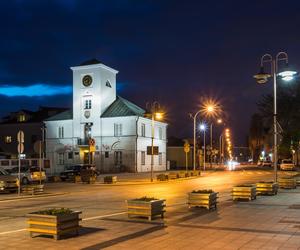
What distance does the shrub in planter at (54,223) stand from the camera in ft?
37.9

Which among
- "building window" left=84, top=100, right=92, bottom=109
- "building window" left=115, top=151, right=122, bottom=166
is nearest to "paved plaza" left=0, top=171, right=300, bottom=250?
"building window" left=115, top=151, right=122, bottom=166

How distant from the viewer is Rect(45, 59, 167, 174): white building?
2736 inches

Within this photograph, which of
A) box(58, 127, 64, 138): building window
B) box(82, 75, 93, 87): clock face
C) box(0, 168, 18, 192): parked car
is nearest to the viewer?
box(0, 168, 18, 192): parked car

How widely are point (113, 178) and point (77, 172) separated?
8696 millimetres

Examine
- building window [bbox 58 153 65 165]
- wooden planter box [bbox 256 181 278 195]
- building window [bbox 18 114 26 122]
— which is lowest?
wooden planter box [bbox 256 181 278 195]

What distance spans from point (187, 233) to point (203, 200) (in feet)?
17.5

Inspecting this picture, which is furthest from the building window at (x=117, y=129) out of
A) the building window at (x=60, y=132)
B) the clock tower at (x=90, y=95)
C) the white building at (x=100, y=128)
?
the building window at (x=60, y=132)

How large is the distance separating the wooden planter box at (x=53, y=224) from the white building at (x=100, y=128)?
56298mm

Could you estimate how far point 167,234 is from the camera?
40.2ft

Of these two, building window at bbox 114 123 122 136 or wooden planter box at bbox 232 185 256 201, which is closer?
wooden planter box at bbox 232 185 256 201

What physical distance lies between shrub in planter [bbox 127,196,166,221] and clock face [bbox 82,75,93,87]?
5731 centimetres

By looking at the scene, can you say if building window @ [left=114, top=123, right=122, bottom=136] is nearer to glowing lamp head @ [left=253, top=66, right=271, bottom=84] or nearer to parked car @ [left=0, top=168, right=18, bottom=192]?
parked car @ [left=0, top=168, right=18, bottom=192]

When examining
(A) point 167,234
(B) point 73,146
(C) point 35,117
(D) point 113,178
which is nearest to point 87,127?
(B) point 73,146

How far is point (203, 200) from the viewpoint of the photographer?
57.9ft
